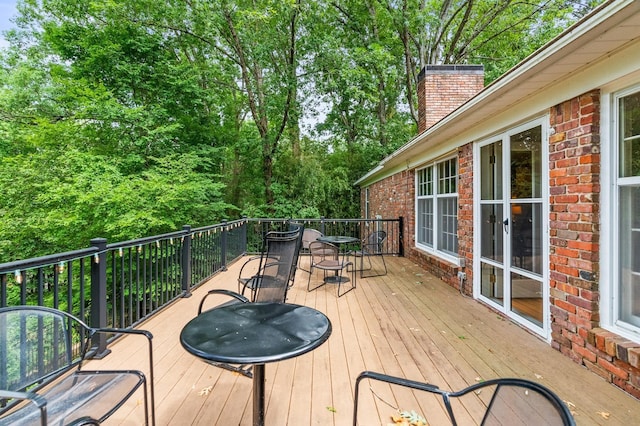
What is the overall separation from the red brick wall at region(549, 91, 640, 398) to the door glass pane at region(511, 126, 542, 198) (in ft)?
0.97

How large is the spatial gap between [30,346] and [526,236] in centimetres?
401

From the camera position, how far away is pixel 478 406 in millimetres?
1928

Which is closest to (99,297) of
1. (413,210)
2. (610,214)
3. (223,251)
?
(223,251)

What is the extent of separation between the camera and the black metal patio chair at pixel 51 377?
1311 mm

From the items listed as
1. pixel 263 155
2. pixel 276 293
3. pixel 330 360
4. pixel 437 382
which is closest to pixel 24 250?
pixel 263 155

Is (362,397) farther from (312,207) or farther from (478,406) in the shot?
(312,207)


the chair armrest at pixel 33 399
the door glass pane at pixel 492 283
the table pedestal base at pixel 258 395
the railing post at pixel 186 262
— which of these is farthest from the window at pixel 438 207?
the chair armrest at pixel 33 399

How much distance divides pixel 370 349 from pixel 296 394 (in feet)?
2.90

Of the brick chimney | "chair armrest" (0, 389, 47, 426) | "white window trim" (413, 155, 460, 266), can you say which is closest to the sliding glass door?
"white window trim" (413, 155, 460, 266)

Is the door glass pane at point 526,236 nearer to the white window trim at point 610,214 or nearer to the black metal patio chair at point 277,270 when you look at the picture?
the white window trim at point 610,214

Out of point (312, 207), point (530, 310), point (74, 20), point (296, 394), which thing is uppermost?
point (74, 20)

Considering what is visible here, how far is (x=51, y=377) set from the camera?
1.60m

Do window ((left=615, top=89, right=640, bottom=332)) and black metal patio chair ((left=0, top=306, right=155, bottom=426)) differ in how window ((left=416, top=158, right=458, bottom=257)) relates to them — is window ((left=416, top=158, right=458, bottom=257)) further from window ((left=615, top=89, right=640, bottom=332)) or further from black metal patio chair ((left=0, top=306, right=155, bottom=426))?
black metal patio chair ((left=0, top=306, right=155, bottom=426))

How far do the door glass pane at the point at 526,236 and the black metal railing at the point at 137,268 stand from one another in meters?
3.71
